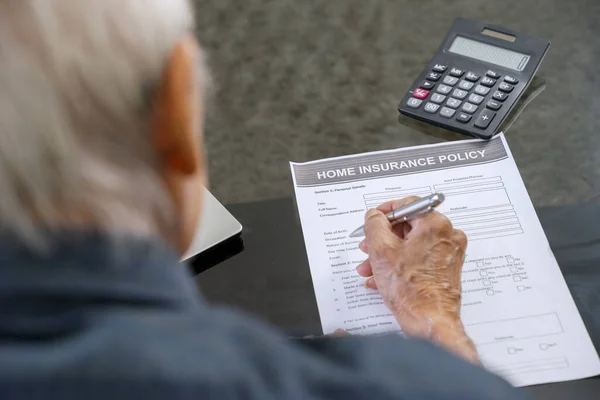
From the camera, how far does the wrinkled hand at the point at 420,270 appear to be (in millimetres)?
727

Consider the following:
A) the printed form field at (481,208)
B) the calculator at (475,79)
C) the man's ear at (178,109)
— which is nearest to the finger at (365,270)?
the printed form field at (481,208)

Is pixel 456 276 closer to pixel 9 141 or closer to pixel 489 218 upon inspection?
pixel 489 218

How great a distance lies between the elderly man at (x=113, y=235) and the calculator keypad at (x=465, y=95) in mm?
494

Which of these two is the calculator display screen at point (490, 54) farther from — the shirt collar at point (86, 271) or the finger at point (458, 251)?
the shirt collar at point (86, 271)

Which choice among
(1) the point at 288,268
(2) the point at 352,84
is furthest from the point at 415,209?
(2) the point at 352,84

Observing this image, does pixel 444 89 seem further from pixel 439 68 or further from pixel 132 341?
pixel 132 341

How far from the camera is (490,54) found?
3.21ft

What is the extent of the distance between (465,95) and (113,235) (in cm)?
61

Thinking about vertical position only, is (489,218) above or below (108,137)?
below

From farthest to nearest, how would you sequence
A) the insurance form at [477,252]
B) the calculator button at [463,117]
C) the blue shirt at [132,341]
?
the calculator button at [463,117] → the insurance form at [477,252] → the blue shirt at [132,341]

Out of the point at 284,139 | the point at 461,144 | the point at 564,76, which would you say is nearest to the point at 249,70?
the point at 284,139

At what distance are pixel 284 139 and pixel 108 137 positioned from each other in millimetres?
528

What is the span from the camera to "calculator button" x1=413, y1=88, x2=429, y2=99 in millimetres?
946

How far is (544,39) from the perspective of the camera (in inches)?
39.5
